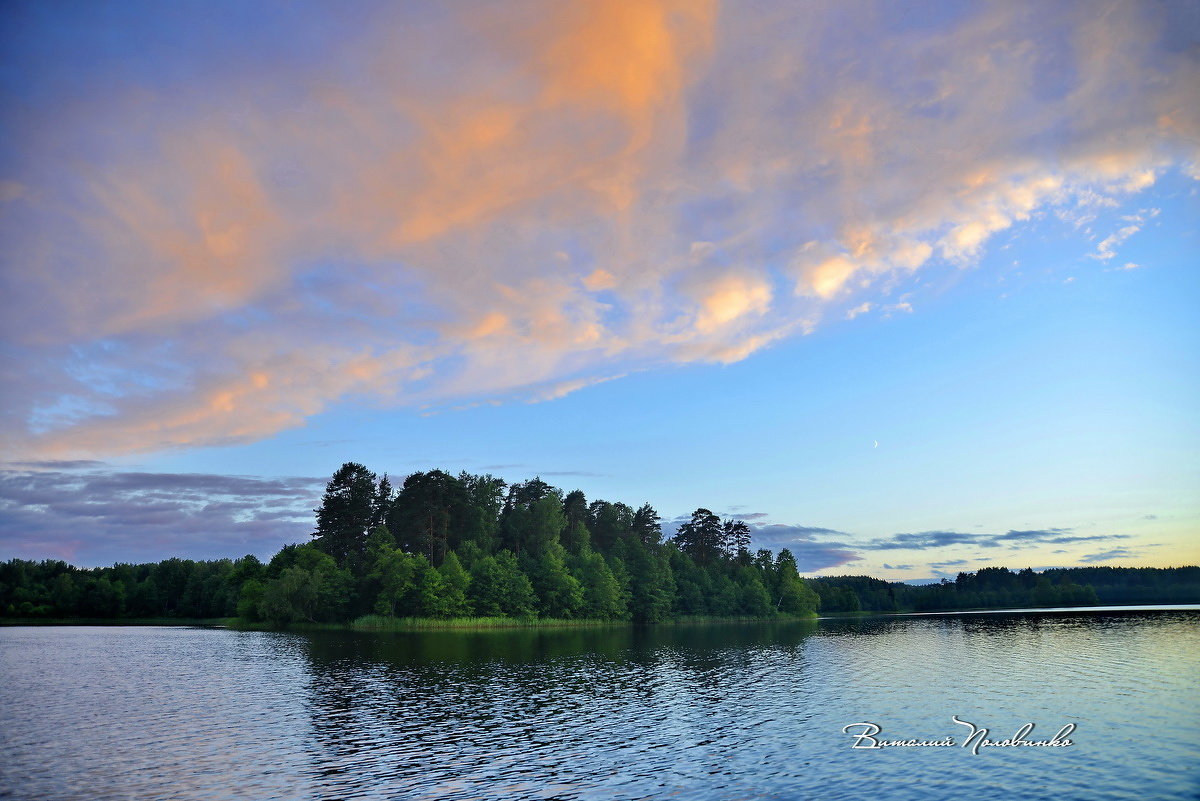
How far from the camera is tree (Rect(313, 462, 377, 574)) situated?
172500mm

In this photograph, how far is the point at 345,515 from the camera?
570 feet

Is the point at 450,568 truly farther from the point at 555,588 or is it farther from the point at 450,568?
the point at 555,588

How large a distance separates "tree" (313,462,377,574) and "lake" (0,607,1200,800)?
8693 cm

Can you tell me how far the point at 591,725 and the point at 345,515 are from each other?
145100 mm

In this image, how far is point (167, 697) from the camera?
179ft

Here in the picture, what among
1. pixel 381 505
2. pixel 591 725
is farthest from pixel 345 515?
pixel 591 725

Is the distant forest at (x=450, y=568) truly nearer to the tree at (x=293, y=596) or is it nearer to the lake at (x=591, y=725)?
the tree at (x=293, y=596)

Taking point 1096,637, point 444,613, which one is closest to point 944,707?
point 1096,637

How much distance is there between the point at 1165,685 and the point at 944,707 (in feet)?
73.1

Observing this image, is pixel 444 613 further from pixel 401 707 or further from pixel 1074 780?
pixel 1074 780

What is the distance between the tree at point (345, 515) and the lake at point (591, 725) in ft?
285
